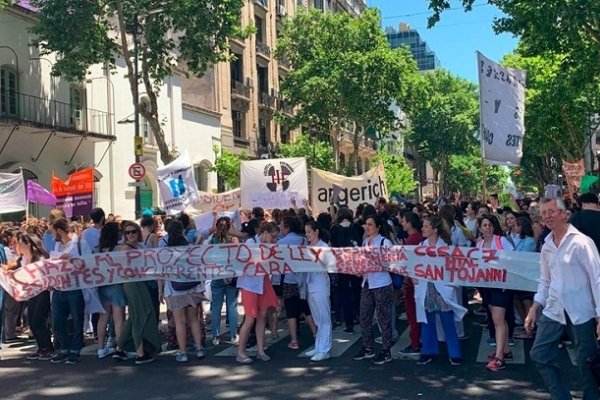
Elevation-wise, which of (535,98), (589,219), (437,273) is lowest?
(437,273)

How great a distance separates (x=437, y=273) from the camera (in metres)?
7.55

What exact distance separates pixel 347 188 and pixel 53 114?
11411 millimetres

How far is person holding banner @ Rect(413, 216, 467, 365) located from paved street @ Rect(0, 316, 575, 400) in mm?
176

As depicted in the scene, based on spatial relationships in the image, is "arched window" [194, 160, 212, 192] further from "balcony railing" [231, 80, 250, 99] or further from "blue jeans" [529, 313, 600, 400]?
"blue jeans" [529, 313, 600, 400]

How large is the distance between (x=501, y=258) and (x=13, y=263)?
600 cm

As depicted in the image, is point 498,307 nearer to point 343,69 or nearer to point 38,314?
point 38,314

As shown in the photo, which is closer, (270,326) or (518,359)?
(518,359)

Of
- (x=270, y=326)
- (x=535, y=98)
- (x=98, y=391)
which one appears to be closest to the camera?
(x=98, y=391)

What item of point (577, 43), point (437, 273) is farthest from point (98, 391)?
point (577, 43)

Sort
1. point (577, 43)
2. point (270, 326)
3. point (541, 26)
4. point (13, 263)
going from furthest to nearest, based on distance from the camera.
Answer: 1. point (577, 43)
2. point (541, 26)
3. point (270, 326)
4. point (13, 263)

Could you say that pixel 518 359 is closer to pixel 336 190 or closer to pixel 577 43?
pixel 336 190

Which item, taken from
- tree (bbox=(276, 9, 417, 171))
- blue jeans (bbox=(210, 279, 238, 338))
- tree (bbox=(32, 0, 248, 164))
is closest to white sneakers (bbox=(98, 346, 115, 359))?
blue jeans (bbox=(210, 279, 238, 338))

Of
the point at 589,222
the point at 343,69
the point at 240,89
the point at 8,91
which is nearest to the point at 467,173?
the point at 240,89

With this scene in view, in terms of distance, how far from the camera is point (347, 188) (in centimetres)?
1650
